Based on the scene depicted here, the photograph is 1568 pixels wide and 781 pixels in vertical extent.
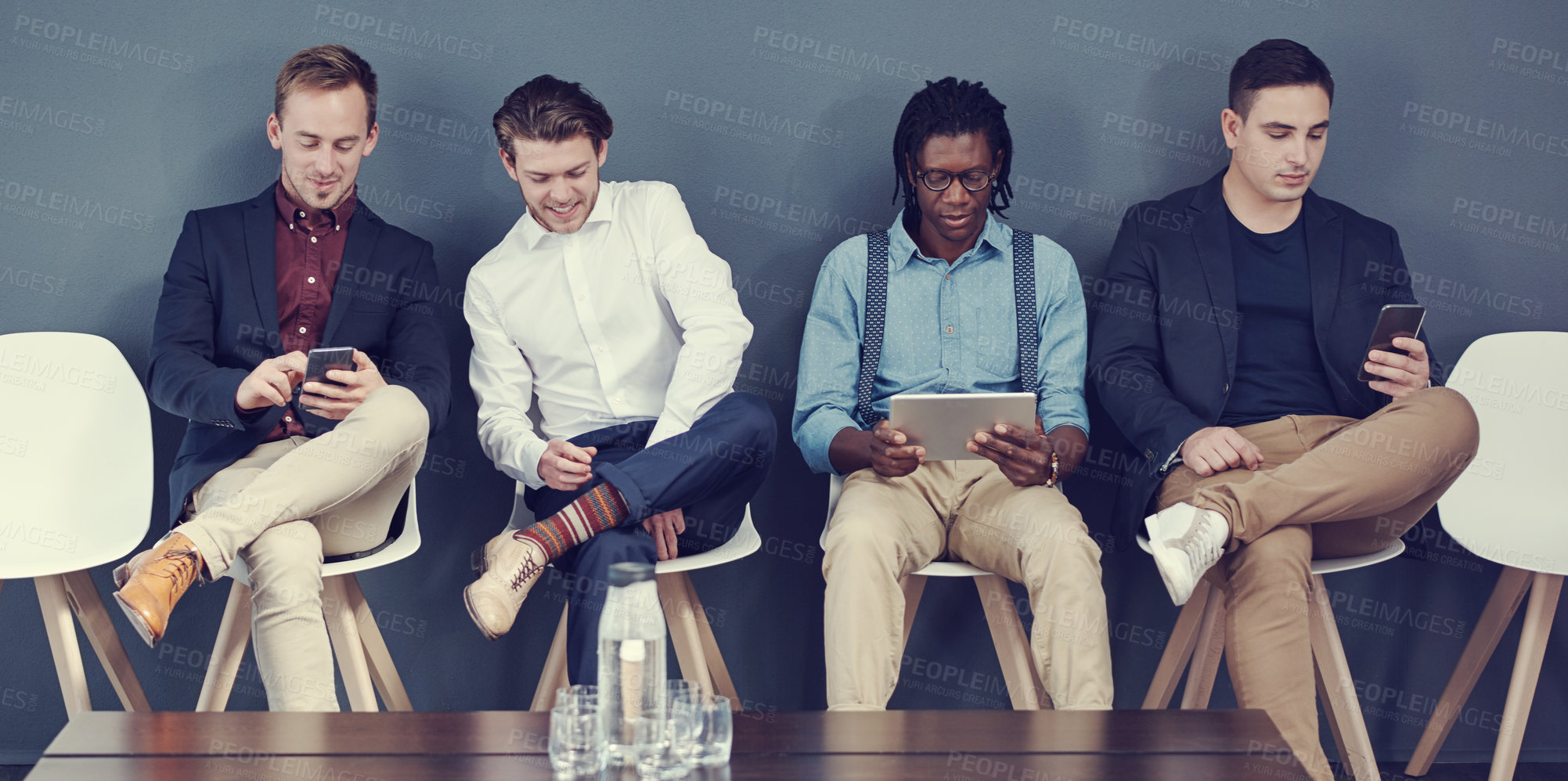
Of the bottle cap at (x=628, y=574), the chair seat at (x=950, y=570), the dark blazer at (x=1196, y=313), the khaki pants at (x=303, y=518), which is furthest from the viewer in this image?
the dark blazer at (x=1196, y=313)

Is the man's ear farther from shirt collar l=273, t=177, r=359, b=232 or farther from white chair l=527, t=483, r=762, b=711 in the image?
white chair l=527, t=483, r=762, b=711

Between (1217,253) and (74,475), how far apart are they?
2358mm

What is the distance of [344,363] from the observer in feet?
7.60

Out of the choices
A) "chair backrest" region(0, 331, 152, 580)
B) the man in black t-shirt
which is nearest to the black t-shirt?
the man in black t-shirt

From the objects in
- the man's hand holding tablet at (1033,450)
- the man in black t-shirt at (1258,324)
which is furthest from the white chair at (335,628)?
the man in black t-shirt at (1258,324)

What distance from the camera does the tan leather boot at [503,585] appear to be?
208 cm

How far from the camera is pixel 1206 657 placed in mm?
2520

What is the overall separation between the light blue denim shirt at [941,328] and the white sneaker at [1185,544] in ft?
1.46

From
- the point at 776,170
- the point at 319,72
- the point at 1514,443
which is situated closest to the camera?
the point at 319,72

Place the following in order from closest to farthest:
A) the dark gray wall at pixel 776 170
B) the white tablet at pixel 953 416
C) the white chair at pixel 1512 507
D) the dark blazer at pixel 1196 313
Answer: the white tablet at pixel 953 416 → the white chair at pixel 1512 507 → the dark blazer at pixel 1196 313 → the dark gray wall at pixel 776 170

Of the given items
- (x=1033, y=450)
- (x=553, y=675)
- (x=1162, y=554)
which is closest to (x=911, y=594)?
(x=1033, y=450)

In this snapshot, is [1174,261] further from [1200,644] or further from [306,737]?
[306,737]

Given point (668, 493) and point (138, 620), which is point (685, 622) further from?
point (138, 620)

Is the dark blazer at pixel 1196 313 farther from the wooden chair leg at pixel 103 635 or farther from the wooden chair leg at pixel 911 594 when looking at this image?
the wooden chair leg at pixel 103 635
